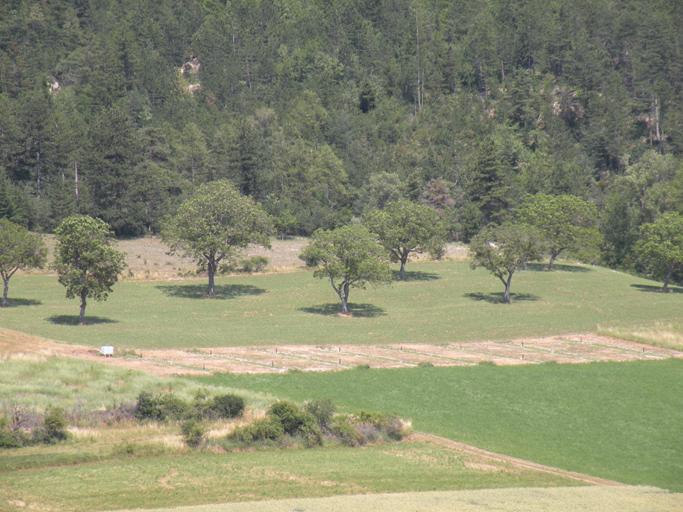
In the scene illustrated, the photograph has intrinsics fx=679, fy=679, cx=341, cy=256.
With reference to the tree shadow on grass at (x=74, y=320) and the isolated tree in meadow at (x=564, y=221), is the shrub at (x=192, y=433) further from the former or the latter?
the isolated tree in meadow at (x=564, y=221)

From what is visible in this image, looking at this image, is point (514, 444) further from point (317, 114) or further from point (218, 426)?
point (317, 114)

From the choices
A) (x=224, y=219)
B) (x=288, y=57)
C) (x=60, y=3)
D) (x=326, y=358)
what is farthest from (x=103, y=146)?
(x=60, y=3)

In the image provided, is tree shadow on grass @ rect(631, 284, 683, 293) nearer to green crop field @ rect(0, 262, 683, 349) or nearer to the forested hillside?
green crop field @ rect(0, 262, 683, 349)

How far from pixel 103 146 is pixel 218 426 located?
92767mm

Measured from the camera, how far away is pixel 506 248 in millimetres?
81750

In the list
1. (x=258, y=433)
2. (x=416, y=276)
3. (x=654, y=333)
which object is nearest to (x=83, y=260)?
(x=258, y=433)

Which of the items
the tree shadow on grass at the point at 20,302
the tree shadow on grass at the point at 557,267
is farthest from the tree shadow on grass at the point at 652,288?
the tree shadow on grass at the point at 20,302

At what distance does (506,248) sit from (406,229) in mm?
14000

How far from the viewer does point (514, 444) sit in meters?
34.9

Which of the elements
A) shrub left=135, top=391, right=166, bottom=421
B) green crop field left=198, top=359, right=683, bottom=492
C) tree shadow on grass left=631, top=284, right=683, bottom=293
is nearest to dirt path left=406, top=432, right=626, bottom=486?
green crop field left=198, top=359, right=683, bottom=492

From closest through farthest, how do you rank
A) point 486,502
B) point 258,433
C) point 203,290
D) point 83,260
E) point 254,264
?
point 486,502 < point 258,433 < point 83,260 < point 203,290 < point 254,264

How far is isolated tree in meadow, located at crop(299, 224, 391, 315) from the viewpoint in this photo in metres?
74.4

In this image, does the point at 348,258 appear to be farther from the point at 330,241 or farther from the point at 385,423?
the point at 385,423

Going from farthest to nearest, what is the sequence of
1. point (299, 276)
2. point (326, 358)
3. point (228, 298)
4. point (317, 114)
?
point (317, 114)
point (299, 276)
point (228, 298)
point (326, 358)
